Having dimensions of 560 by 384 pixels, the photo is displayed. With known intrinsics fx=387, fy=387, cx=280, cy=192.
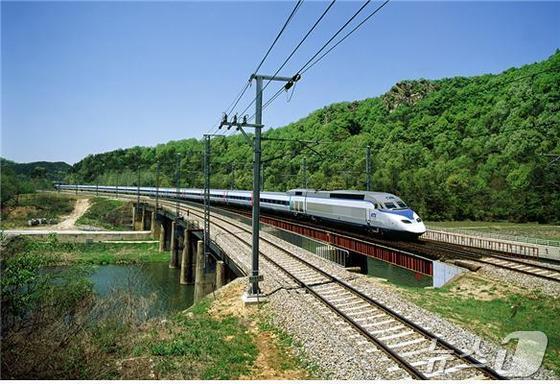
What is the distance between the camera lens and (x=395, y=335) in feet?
39.1

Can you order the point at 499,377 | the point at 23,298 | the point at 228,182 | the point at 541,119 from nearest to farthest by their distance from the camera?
the point at 499,377, the point at 23,298, the point at 541,119, the point at 228,182

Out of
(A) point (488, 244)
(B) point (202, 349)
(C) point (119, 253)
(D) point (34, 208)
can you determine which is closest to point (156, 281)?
(C) point (119, 253)

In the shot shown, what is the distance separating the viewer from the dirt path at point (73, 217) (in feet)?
265

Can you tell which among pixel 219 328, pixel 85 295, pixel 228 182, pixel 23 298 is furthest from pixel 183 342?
pixel 228 182

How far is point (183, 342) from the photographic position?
12531 mm

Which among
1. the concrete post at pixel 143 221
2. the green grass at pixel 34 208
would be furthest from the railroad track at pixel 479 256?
the green grass at pixel 34 208

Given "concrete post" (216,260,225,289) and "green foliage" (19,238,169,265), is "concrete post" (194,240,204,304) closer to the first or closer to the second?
"concrete post" (216,260,225,289)

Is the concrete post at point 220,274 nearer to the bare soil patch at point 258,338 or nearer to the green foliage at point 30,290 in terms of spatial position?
the bare soil patch at point 258,338

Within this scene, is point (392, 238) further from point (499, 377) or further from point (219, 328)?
point (499, 377)

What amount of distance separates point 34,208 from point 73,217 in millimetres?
13924

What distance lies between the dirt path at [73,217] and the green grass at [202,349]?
7651 cm

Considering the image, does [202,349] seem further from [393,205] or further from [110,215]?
[110,215]

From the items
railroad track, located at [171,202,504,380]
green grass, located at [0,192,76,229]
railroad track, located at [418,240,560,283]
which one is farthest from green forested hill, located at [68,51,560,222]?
green grass, located at [0,192,76,229]

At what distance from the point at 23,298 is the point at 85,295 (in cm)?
563
